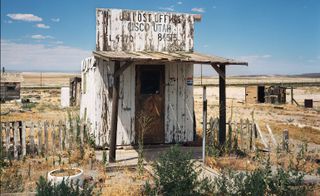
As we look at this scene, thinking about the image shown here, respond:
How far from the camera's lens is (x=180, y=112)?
11789 mm

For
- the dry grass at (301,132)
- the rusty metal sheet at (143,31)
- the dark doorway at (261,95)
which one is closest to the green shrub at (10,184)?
the rusty metal sheet at (143,31)

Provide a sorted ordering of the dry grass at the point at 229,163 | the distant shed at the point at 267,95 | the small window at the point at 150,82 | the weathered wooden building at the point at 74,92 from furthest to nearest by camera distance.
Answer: the distant shed at the point at 267,95 → the weathered wooden building at the point at 74,92 → the small window at the point at 150,82 → the dry grass at the point at 229,163

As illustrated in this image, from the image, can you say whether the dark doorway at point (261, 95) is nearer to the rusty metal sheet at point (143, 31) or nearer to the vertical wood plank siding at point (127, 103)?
the rusty metal sheet at point (143, 31)

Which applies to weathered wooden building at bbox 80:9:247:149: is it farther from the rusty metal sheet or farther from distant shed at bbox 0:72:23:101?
distant shed at bbox 0:72:23:101

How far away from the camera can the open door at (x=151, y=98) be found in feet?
37.0

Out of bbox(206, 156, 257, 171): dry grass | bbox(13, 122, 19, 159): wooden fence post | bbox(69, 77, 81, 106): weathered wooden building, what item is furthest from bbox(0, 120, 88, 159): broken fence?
bbox(69, 77, 81, 106): weathered wooden building

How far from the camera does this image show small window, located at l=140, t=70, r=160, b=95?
11367 mm

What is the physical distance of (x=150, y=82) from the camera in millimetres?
11445

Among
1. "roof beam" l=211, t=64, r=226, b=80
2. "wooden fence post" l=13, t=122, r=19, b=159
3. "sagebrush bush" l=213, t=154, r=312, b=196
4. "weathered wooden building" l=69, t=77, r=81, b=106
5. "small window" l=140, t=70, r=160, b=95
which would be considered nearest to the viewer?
"sagebrush bush" l=213, t=154, r=312, b=196

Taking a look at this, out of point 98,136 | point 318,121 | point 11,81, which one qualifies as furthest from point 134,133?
point 11,81

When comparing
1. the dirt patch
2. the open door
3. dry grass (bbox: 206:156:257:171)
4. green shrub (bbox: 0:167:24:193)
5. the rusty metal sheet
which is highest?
the rusty metal sheet

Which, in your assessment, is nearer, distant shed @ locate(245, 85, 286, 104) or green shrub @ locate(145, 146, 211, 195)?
green shrub @ locate(145, 146, 211, 195)

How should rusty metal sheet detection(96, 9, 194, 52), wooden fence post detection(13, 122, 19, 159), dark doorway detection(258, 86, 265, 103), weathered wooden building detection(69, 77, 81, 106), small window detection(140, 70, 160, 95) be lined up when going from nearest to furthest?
wooden fence post detection(13, 122, 19, 159)
rusty metal sheet detection(96, 9, 194, 52)
small window detection(140, 70, 160, 95)
weathered wooden building detection(69, 77, 81, 106)
dark doorway detection(258, 86, 265, 103)

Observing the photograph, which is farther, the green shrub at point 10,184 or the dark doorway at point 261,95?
the dark doorway at point 261,95
